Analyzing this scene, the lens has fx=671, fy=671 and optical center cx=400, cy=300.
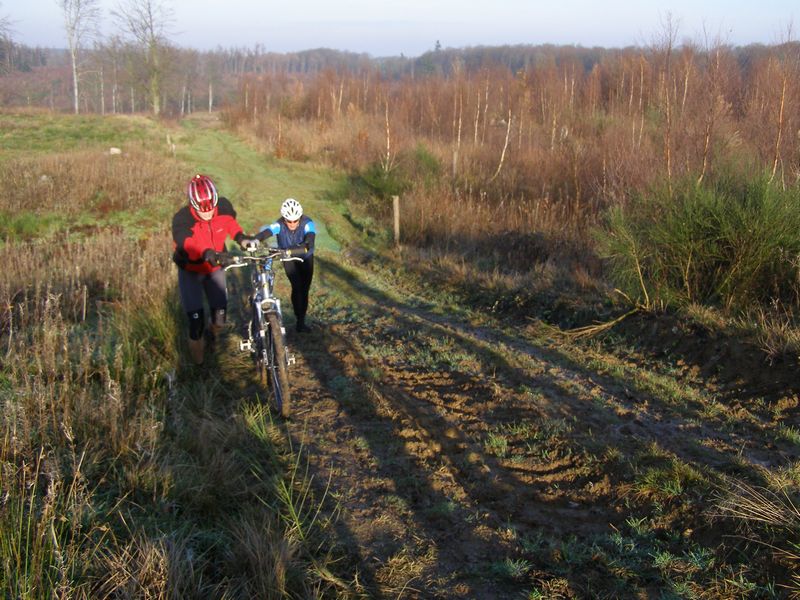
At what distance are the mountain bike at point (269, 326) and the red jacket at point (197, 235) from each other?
1.32ft

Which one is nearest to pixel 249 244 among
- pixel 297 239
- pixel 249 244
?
pixel 249 244

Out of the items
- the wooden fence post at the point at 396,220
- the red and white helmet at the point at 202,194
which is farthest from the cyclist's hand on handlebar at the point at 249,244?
the wooden fence post at the point at 396,220

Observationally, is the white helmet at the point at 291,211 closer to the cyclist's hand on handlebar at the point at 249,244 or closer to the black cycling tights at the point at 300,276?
the black cycling tights at the point at 300,276

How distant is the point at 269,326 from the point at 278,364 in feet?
1.21

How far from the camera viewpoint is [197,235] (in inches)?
237

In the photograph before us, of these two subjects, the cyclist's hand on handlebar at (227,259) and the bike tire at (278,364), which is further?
the cyclist's hand on handlebar at (227,259)

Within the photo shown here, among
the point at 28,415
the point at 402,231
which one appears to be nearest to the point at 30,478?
the point at 28,415

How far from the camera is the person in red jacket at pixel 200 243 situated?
5.91m

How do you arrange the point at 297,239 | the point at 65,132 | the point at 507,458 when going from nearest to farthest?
the point at 507,458 < the point at 297,239 < the point at 65,132

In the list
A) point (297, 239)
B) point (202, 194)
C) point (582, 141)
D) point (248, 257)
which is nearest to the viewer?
point (248, 257)

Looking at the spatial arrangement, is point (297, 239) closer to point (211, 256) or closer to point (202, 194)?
point (202, 194)

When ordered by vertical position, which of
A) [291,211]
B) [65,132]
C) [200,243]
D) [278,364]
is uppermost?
[65,132]

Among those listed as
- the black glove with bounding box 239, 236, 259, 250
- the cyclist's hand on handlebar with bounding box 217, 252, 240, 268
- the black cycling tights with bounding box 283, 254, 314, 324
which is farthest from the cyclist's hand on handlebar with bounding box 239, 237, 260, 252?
the black cycling tights with bounding box 283, 254, 314, 324

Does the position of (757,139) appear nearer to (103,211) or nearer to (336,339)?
(336,339)
